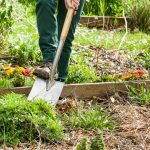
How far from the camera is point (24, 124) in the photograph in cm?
346

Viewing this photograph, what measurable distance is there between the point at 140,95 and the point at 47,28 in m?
1.16

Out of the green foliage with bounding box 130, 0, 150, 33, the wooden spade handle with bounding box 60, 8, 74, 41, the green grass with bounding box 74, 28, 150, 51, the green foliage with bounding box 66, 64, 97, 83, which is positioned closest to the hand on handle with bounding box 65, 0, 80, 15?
the wooden spade handle with bounding box 60, 8, 74, 41

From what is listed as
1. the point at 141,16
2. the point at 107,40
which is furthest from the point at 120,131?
the point at 141,16

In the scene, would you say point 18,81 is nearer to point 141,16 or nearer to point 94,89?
point 94,89

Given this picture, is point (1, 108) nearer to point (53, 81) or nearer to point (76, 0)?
point (53, 81)

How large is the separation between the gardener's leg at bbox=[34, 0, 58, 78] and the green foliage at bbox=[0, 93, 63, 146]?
20.7 inches

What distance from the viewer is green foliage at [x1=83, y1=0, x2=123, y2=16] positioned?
382 inches

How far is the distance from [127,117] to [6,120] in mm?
1117

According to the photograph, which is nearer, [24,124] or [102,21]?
[24,124]

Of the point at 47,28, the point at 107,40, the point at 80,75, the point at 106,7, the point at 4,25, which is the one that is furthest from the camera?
the point at 106,7

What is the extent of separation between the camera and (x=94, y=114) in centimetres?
397

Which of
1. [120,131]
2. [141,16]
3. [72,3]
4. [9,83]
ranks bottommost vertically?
[120,131]

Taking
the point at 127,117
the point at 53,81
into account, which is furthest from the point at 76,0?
the point at 127,117

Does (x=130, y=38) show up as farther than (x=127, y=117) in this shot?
Yes
